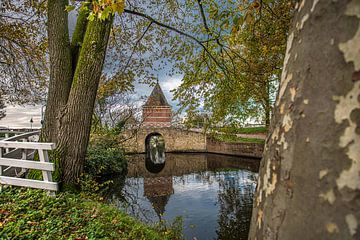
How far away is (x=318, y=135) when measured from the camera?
2.09ft

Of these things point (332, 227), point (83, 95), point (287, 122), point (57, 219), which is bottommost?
point (57, 219)

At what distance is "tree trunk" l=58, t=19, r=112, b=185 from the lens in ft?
16.3

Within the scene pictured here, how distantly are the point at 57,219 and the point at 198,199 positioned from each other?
7.91 meters

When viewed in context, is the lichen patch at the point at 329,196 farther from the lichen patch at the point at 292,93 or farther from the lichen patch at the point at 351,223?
the lichen patch at the point at 292,93

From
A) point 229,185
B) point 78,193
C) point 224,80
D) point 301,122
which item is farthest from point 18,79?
point 301,122

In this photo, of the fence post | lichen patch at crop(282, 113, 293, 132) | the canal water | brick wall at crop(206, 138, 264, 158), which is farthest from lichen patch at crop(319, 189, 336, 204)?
brick wall at crop(206, 138, 264, 158)

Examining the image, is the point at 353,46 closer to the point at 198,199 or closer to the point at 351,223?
the point at 351,223

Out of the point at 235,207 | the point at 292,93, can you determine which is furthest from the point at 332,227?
the point at 235,207

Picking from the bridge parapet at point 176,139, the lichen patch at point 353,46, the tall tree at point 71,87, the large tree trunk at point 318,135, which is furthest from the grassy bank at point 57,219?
the bridge parapet at point 176,139

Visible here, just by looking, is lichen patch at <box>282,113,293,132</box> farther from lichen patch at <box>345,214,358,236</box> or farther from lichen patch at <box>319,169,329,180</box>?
lichen patch at <box>345,214,358,236</box>

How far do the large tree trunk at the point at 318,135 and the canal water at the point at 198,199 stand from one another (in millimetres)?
5888

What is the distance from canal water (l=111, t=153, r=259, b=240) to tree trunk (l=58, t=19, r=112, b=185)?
332 centimetres

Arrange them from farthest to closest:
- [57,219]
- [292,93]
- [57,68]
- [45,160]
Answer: [57,68] → [45,160] → [57,219] → [292,93]

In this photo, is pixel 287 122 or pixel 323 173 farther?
pixel 287 122
